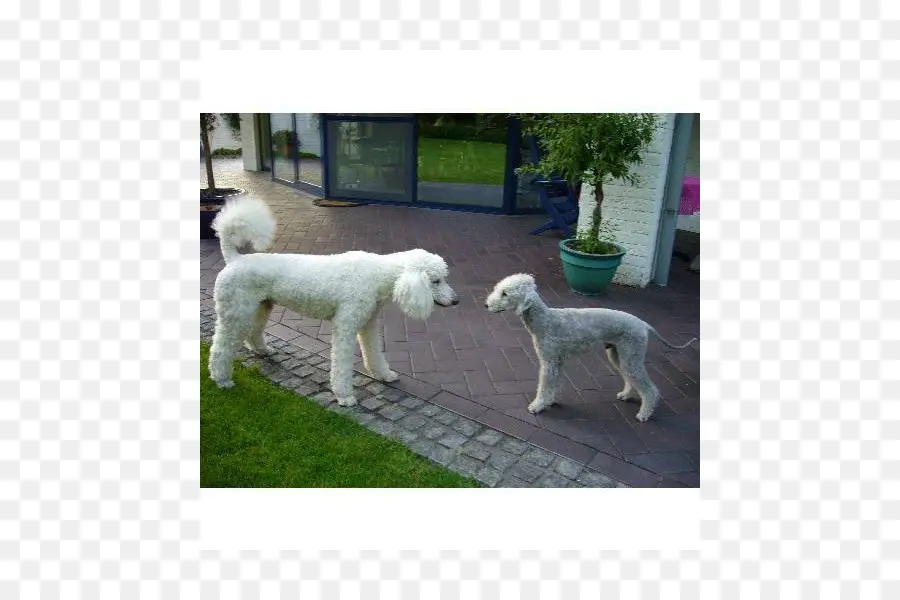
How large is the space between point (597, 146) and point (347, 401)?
3.93m

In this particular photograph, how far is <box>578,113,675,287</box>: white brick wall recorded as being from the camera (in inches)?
256

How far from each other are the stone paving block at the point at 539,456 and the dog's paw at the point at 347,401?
4.42 ft

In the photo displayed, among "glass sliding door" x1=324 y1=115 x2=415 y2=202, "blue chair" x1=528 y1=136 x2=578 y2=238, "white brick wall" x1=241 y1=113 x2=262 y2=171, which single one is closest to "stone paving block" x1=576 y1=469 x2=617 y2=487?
"blue chair" x1=528 y1=136 x2=578 y2=238

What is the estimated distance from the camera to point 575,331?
12.8ft

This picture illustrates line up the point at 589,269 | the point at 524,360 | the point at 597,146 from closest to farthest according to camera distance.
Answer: the point at 524,360 < the point at 597,146 < the point at 589,269

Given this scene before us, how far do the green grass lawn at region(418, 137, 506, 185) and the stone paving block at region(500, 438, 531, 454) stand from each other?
259 inches

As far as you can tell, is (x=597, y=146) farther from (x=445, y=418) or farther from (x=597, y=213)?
(x=445, y=418)

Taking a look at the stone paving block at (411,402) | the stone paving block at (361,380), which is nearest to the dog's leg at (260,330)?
the stone paving block at (361,380)

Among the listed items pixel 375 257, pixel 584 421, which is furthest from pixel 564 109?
pixel 584 421

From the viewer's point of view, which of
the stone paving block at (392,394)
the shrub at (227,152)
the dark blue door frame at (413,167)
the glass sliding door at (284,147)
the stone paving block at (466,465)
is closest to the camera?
the stone paving block at (466,465)

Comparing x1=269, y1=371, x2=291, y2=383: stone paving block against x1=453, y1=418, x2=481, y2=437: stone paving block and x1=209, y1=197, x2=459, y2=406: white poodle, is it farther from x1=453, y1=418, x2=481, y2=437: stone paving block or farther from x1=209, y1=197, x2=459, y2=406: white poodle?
x1=453, y1=418, x2=481, y2=437: stone paving block

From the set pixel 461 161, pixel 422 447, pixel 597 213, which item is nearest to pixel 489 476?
pixel 422 447

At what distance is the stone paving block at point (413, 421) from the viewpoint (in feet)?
12.9

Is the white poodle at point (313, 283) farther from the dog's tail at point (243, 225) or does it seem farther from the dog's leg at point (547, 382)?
the dog's leg at point (547, 382)
